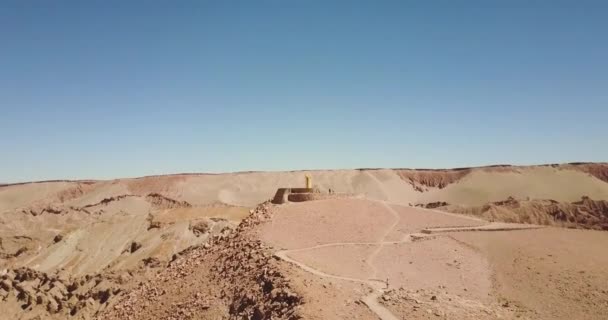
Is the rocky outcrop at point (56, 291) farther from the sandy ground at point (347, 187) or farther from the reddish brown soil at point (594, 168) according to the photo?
the reddish brown soil at point (594, 168)

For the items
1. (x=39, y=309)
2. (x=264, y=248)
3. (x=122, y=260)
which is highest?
(x=264, y=248)

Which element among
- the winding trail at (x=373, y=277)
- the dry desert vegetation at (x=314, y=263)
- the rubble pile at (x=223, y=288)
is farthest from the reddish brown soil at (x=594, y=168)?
the rubble pile at (x=223, y=288)

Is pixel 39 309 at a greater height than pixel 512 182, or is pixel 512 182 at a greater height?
pixel 512 182

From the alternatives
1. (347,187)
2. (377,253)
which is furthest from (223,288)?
(347,187)

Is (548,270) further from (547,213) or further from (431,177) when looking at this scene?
(431,177)

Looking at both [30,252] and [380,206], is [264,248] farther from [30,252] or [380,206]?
[30,252]

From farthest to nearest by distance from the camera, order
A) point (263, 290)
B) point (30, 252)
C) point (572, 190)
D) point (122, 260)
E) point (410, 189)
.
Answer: point (410, 189) < point (572, 190) < point (30, 252) < point (122, 260) < point (263, 290)

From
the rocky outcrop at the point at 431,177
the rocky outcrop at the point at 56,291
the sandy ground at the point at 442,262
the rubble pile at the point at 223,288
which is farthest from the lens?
the rocky outcrop at the point at 431,177

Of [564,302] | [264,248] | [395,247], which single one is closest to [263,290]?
[264,248]
